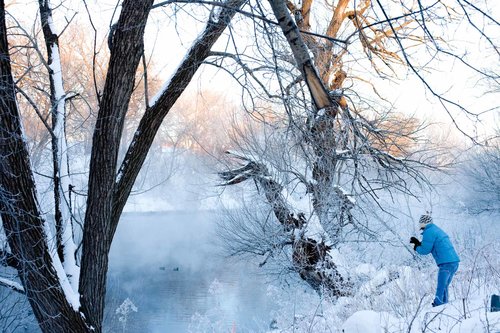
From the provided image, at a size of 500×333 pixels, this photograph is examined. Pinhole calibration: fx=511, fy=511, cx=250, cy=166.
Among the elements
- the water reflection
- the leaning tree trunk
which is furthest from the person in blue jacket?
the water reflection

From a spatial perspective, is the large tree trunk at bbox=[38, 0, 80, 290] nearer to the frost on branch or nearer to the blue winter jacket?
the blue winter jacket

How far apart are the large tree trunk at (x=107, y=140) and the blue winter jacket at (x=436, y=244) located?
14.7 feet

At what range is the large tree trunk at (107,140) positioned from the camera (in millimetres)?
3955

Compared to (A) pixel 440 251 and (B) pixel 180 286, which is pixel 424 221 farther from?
(B) pixel 180 286

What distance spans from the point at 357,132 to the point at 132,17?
2.16 metres

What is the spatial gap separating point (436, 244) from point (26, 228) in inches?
205

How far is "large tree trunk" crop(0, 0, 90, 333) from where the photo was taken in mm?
3693

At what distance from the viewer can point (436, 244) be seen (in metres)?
6.84

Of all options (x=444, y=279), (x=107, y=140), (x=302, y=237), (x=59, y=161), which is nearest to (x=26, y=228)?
(x=59, y=161)

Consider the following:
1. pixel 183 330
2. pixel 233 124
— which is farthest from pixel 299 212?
pixel 183 330

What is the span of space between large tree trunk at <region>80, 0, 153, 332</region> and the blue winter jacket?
4.47 m

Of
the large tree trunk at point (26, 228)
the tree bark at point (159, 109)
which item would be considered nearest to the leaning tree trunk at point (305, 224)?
the tree bark at point (159, 109)

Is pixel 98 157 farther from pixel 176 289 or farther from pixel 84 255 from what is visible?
pixel 176 289

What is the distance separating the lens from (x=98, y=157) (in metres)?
4.01
